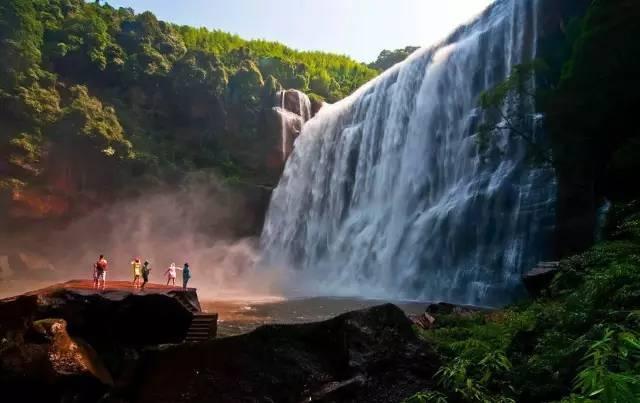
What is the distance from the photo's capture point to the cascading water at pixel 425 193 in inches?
765

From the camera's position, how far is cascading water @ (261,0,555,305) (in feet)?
63.8

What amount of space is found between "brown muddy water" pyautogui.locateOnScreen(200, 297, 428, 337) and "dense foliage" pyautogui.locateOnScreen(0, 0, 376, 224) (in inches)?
742

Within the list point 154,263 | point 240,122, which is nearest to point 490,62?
point 240,122

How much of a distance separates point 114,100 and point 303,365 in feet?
129

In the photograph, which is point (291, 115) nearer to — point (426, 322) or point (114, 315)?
point (114, 315)

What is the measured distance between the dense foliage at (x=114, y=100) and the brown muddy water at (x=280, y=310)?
18.8 meters

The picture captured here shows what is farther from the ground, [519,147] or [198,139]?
[198,139]

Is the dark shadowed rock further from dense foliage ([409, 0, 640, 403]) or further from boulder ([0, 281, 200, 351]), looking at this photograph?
boulder ([0, 281, 200, 351])

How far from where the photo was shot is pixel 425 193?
24797 mm

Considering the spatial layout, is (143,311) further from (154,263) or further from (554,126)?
(154,263)

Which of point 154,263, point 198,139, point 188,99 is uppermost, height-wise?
point 188,99

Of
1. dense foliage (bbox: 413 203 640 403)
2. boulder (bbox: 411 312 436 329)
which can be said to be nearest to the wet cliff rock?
dense foliage (bbox: 413 203 640 403)

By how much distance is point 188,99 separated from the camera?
41.7 meters

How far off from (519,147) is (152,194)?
27.6 metres
